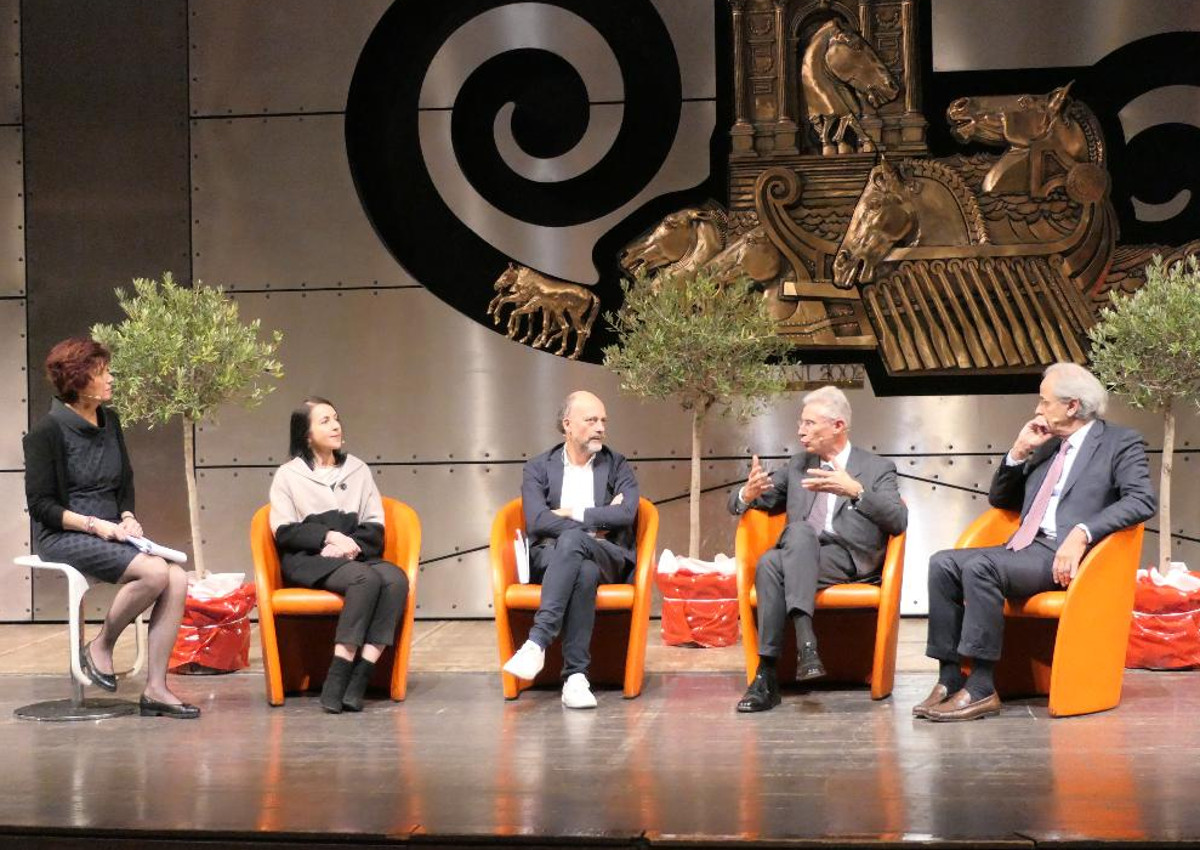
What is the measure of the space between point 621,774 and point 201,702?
205cm

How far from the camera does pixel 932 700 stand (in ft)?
15.4

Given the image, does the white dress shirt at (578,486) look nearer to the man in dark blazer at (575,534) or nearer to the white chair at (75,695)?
the man in dark blazer at (575,534)

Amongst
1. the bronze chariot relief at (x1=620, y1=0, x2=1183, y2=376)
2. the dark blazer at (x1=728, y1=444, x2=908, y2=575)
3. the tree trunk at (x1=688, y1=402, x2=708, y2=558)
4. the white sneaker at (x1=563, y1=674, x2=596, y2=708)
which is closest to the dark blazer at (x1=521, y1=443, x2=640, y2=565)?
the dark blazer at (x1=728, y1=444, x2=908, y2=575)

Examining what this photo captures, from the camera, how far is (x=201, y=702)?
17.2ft

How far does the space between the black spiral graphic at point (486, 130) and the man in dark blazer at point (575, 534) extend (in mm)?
1817

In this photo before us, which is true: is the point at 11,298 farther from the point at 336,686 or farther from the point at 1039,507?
the point at 1039,507

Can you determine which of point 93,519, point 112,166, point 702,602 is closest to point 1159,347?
point 702,602

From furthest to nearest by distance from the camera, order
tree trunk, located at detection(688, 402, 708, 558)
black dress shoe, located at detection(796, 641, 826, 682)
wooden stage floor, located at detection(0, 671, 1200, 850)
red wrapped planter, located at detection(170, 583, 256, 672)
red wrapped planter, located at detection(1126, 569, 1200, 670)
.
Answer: tree trunk, located at detection(688, 402, 708, 558), red wrapped planter, located at detection(170, 583, 256, 672), red wrapped planter, located at detection(1126, 569, 1200, 670), black dress shoe, located at detection(796, 641, 826, 682), wooden stage floor, located at detection(0, 671, 1200, 850)

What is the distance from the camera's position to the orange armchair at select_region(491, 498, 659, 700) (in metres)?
5.12

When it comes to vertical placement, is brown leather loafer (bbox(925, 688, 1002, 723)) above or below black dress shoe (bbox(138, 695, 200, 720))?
above

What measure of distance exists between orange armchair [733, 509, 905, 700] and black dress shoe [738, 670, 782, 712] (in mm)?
101

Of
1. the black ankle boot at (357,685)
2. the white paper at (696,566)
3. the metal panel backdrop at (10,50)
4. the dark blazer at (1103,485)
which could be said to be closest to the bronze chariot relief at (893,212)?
the white paper at (696,566)

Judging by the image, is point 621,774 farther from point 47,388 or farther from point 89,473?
point 47,388

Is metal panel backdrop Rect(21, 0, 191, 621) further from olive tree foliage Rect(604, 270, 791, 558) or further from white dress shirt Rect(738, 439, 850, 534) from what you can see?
white dress shirt Rect(738, 439, 850, 534)
